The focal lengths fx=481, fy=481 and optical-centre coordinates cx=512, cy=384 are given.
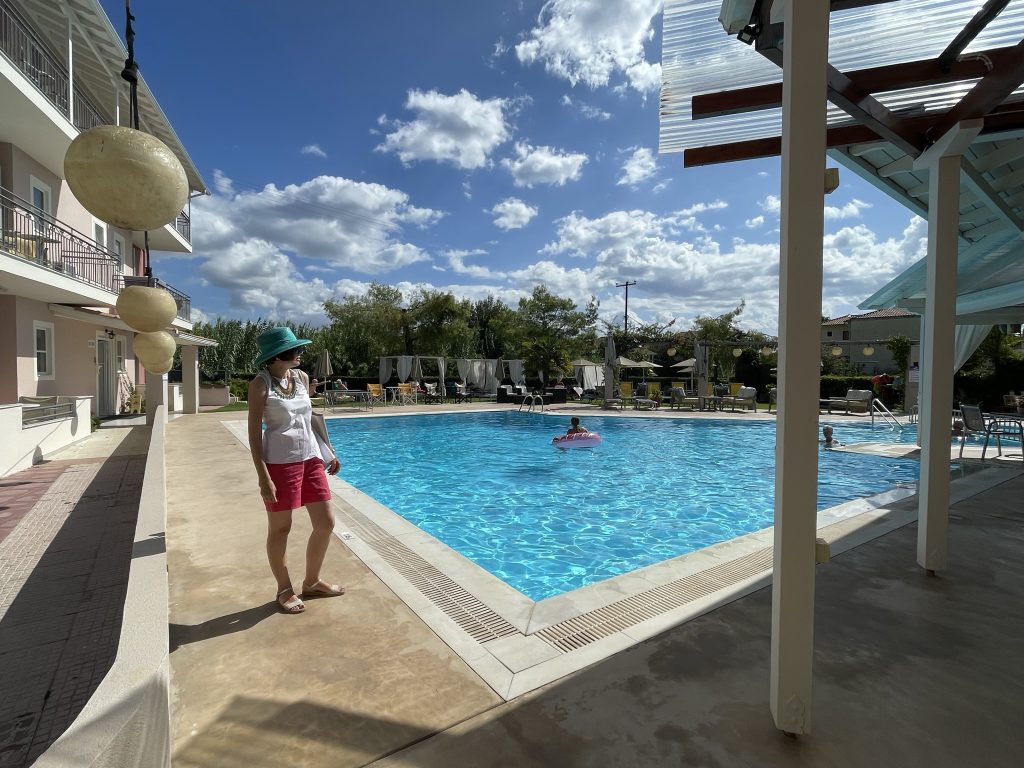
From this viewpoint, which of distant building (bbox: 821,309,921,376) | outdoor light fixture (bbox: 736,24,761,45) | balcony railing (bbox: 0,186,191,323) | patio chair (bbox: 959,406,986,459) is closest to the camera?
→ outdoor light fixture (bbox: 736,24,761,45)

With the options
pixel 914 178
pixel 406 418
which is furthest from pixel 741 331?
pixel 914 178

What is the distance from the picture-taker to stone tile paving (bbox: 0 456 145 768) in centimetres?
236

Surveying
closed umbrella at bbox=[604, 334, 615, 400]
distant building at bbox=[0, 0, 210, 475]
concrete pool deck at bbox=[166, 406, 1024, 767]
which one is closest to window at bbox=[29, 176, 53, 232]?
distant building at bbox=[0, 0, 210, 475]

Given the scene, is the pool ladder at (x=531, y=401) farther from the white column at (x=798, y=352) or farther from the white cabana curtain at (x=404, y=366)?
the white column at (x=798, y=352)

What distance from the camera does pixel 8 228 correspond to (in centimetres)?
938

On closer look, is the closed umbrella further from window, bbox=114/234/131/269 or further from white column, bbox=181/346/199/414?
window, bbox=114/234/131/269

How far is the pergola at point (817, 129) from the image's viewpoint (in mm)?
1836

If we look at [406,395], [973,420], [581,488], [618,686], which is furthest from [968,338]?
[406,395]

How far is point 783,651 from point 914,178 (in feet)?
19.1

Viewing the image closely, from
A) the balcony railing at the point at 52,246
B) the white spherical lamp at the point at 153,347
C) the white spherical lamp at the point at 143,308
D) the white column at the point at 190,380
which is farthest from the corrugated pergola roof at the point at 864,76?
the white column at the point at 190,380

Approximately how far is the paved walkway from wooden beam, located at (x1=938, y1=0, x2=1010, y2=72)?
19.8 feet

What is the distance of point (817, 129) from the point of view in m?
1.82

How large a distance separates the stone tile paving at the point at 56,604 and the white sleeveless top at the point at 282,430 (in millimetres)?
1484

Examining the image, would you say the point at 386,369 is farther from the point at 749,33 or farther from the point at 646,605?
the point at 749,33
